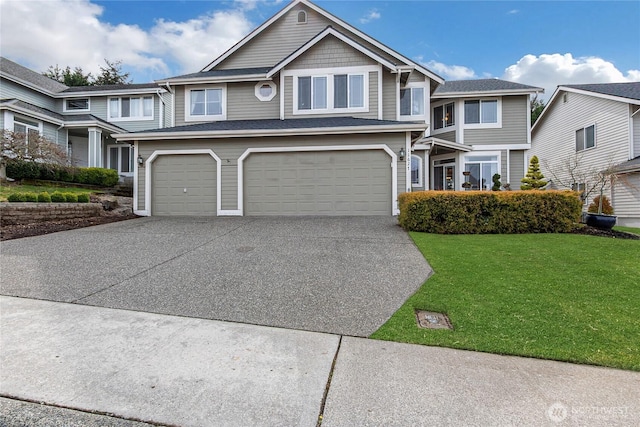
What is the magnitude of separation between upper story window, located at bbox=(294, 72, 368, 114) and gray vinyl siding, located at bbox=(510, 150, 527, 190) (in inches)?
354

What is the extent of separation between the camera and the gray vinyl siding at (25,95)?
60.1 ft

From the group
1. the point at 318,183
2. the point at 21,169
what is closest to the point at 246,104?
the point at 318,183

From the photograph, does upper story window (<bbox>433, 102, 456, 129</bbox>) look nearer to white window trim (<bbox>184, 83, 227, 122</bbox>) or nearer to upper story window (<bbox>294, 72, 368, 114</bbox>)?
upper story window (<bbox>294, 72, 368, 114</bbox>)

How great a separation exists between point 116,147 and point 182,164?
1175 cm

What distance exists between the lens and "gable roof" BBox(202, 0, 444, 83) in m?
14.0

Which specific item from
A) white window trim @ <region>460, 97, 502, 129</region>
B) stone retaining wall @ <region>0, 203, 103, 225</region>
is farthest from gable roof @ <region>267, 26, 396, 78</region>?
stone retaining wall @ <region>0, 203, 103, 225</region>

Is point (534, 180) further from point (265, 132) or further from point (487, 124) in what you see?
point (265, 132)

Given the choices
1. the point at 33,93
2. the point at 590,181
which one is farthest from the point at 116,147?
the point at 590,181

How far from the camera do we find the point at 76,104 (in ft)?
69.4

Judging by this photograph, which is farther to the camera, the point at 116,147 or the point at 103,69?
the point at 103,69

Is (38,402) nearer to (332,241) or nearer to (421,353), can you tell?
(421,353)

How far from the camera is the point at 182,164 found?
1199cm

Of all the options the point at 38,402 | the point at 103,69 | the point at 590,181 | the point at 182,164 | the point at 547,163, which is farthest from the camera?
the point at 103,69

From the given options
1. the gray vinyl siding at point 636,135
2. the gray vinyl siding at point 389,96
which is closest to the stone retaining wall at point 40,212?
the gray vinyl siding at point 389,96
